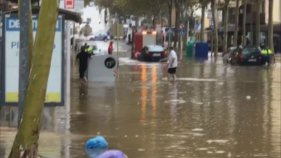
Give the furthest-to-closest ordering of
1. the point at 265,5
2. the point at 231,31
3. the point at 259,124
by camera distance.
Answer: the point at 231,31 → the point at 265,5 → the point at 259,124

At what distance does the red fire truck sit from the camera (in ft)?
188

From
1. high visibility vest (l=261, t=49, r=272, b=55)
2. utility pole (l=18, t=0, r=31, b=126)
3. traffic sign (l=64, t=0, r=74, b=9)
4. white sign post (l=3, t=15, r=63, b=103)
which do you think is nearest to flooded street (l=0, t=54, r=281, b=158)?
white sign post (l=3, t=15, r=63, b=103)

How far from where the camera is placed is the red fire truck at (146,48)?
188 feet

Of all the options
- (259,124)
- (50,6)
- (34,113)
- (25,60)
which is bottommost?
(259,124)

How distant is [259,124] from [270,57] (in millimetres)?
36533

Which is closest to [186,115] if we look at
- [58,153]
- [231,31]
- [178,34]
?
[58,153]

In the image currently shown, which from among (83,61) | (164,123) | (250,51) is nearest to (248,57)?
(250,51)

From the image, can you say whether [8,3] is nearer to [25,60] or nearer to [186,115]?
[186,115]

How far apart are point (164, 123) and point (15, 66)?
3.64 m

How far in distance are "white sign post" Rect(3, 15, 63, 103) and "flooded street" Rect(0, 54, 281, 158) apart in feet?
1.99

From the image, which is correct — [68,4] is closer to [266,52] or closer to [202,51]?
[266,52]

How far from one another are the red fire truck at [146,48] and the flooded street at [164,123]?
33226 millimetres

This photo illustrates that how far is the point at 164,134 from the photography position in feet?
43.4

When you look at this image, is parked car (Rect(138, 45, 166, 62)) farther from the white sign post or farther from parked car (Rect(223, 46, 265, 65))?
the white sign post
